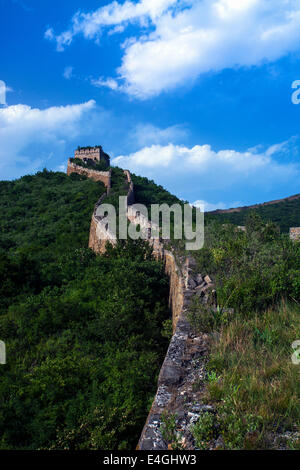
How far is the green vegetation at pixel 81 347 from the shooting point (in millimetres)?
4617

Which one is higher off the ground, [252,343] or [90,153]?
[90,153]

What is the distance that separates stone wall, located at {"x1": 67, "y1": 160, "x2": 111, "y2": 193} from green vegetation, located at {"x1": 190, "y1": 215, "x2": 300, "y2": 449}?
2362cm

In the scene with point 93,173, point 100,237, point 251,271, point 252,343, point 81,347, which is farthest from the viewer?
point 93,173

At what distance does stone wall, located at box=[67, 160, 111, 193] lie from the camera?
1310 inches

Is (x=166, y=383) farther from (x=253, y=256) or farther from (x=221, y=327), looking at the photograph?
(x=253, y=256)

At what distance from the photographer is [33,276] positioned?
11.8 m

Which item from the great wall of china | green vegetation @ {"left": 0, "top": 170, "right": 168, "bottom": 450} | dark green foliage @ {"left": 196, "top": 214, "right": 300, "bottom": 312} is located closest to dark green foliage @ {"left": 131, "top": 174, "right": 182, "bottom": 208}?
green vegetation @ {"left": 0, "top": 170, "right": 168, "bottom": 450}

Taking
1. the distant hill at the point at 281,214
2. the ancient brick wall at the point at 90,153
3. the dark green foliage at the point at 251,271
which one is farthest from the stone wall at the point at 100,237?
the ancient brick wall at the point at 90,153

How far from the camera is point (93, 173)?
125ft

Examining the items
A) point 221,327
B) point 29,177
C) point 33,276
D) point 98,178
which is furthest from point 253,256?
point 29,177

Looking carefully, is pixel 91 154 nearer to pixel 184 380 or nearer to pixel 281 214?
pixel 281 214

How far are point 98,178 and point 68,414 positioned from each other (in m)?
33.1

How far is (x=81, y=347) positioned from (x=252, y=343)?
152 inches

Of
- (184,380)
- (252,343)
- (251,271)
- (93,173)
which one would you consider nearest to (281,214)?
(93,173)
